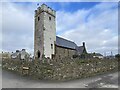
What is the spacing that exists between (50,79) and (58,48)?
76.6 ft

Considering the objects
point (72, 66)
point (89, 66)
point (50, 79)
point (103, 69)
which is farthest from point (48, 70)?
point (103, 69)

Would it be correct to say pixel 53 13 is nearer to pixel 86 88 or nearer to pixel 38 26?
pixel 38 26

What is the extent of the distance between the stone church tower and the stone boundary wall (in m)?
15.6

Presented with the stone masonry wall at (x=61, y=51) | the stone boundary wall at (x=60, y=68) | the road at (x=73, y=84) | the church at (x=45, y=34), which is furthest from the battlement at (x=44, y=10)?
the road at (x=73, y=84)

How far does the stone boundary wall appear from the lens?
13.6 m

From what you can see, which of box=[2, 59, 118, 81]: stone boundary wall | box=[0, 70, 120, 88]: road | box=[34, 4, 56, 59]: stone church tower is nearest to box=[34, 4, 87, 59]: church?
box=[34, 4, 56, 59]: stone church tower

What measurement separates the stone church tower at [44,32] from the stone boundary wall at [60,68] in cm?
1562

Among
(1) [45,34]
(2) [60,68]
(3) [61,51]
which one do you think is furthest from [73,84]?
(3) [61,51]

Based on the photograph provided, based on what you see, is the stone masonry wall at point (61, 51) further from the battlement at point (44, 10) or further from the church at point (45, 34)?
the battlement at point (44, 10)

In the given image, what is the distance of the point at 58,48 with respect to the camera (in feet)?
119

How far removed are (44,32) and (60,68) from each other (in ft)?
61.5

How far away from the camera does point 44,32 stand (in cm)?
3219

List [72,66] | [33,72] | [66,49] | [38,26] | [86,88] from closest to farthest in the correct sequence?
1. [86,88]
2. [33,72]
3. [72,66]
4. [38,26]
5. [66,49]

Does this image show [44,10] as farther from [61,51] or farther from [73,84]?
[73,84]
